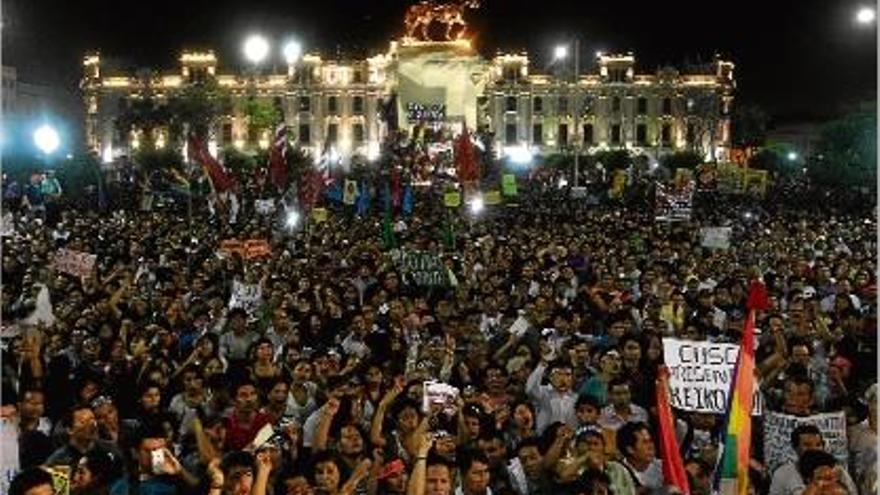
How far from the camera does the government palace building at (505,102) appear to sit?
90.8 metres

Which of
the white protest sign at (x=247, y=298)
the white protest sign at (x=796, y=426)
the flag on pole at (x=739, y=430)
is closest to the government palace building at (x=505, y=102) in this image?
the white protest sign at (x=247, y=298)

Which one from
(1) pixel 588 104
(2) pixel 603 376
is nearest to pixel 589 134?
(1) pixel 588 104

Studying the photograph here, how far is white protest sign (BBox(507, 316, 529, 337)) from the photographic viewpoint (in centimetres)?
1061

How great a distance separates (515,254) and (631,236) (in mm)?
4032

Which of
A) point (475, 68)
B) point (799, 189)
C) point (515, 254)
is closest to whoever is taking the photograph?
point (515, 254)

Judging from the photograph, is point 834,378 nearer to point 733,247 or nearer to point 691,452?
point 691,452

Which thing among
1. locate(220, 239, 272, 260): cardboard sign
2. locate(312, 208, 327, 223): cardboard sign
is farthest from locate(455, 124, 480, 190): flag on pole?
locate(220, 239, 272, 260): cardboard sign

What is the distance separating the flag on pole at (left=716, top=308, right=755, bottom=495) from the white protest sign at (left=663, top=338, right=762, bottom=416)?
0.88 metres

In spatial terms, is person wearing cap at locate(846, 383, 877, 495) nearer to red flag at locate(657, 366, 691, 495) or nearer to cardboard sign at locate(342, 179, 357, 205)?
red flag at locate(657, 366, 691, 495)

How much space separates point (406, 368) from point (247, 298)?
347 centimetres

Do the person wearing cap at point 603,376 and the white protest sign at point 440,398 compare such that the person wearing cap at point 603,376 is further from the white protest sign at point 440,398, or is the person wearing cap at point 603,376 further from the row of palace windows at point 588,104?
the row of palace windows at point 588,104

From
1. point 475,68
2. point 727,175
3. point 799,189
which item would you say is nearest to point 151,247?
point 727,175

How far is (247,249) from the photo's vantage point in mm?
16031

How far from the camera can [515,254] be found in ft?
55.6
